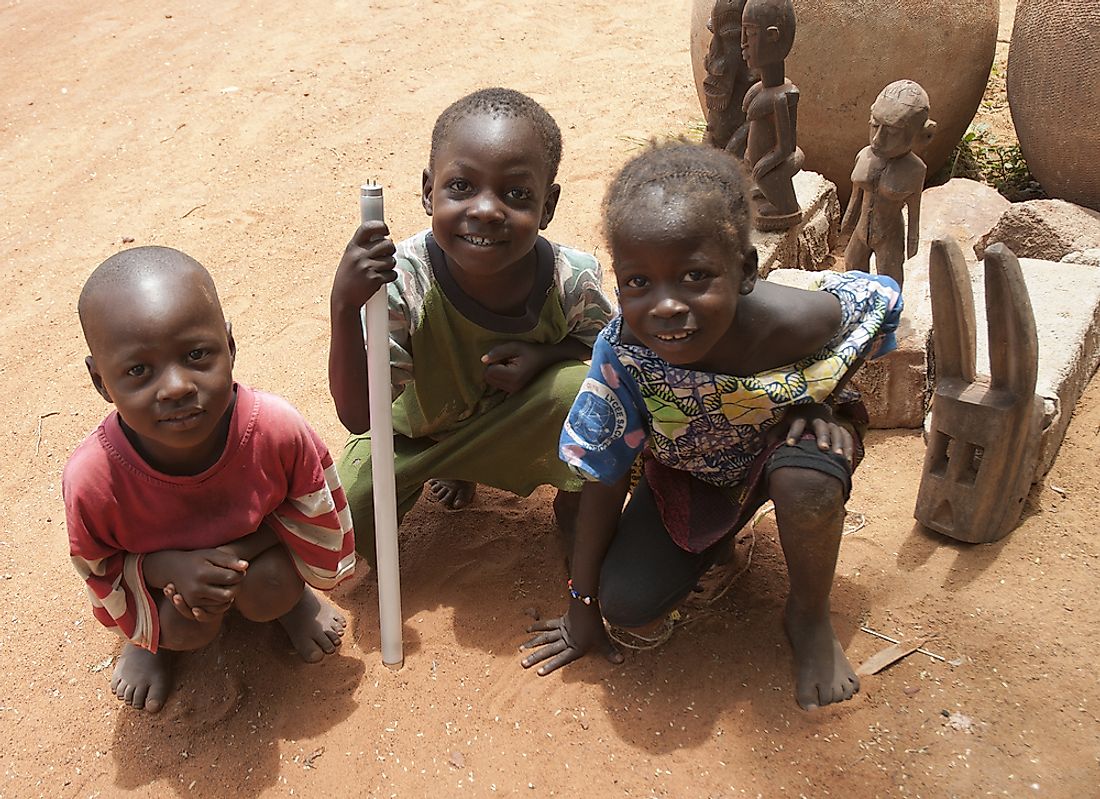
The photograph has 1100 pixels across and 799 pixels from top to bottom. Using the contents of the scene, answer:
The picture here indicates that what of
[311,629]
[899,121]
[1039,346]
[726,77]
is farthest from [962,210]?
[311,629]

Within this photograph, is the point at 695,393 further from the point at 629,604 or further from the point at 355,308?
the point at 355,308

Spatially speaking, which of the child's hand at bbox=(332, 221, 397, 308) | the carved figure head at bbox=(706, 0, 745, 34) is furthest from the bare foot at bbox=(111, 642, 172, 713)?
the carved figure head at bbox=(706, 0, 745, 34)

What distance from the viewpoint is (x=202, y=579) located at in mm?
2184

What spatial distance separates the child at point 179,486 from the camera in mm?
1993

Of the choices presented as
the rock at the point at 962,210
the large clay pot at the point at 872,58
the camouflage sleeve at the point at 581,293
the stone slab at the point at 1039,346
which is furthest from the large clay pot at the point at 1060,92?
the camouflage sleeve at the point at 581,293

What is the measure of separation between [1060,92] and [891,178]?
1.94 m

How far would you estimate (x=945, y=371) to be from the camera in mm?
2734

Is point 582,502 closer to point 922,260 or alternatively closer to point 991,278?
point 991,278

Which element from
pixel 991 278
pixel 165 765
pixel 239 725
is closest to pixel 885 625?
pixel 991 278

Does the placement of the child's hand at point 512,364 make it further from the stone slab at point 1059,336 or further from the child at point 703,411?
the stone slab at point 1059,336

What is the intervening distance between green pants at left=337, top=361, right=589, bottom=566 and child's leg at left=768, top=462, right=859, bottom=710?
0.64 meters

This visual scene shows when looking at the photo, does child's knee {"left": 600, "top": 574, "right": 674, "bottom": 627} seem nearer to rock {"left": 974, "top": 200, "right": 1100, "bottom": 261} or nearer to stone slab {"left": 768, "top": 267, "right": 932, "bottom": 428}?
stone slab {"left": 768, "top": 267, "right": 932, "bottom": 428}

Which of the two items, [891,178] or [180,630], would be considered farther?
[891,178]

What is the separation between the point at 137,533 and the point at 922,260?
2999 millimetres
